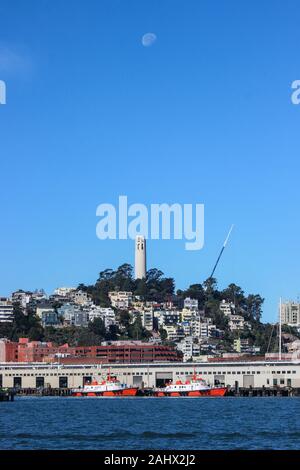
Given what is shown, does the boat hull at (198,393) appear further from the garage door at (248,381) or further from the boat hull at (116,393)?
the garage door at (248,381)

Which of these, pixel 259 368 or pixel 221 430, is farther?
pixel 259 368

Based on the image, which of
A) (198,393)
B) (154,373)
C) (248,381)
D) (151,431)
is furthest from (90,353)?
(151,431)

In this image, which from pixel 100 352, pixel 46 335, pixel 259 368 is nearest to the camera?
pixel 259 368

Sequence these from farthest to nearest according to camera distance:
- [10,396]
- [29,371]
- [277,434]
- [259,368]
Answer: [29,371]
[259,368]
[10,396]
[277,434]

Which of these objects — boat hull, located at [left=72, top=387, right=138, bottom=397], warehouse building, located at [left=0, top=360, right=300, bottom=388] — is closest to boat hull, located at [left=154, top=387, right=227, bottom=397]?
boat hull, located at [left=72, top=387, right=138, bottom=397]

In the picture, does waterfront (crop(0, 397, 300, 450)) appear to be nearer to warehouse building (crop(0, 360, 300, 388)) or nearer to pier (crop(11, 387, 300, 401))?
pier (crop(11, 387, 300, 401))

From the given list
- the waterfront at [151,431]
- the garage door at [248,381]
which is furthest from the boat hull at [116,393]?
the waterfront at [151,431]
